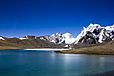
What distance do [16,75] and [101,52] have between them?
389 feet

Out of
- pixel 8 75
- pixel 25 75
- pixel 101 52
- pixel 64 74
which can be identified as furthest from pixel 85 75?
pixel 101 52

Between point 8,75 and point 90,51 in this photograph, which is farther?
point 90,51

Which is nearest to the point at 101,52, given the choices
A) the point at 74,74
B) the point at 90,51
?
the point at 90,51

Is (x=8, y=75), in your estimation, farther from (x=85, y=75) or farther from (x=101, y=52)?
(x=101, y=52)

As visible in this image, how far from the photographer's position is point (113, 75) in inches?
2073

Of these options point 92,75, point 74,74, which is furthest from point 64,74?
point 92,75

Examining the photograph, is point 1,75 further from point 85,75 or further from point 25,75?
point 85,75

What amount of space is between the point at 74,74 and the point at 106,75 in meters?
7.13

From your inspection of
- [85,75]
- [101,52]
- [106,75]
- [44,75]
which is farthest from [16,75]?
[101,52]

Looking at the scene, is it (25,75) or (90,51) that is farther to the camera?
(90,51)

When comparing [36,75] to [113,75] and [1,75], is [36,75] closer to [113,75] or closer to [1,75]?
[1,75]

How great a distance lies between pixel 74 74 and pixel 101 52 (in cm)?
11325

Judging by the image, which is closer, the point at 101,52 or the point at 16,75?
the point at 16,75

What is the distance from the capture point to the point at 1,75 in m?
52.1
